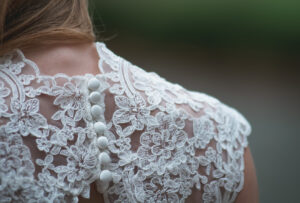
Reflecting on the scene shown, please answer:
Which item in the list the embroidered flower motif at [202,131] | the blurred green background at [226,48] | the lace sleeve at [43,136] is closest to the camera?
the lace sleeve at [43,136]

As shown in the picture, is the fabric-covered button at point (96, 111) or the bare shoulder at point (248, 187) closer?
the fabric-covered button at point (96, 111)

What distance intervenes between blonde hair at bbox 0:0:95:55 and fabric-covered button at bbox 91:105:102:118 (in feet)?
0.77

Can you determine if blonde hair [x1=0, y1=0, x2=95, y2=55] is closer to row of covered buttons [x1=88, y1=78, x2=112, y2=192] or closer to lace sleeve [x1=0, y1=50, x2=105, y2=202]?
lace sleeve [x1=0, y1=50, x2=105, y2=202]

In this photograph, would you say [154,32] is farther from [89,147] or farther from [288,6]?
[89,147]

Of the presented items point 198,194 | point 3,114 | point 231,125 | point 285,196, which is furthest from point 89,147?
point 285,196

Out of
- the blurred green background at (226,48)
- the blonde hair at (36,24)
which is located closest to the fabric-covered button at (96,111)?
the blonde hair at (36,24)

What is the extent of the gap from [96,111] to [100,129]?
0.05 meters

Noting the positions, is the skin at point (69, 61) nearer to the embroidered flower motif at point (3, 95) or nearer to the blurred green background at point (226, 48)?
the embroidered flower motif at point (3, 95)

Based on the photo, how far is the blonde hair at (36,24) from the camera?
1315mm

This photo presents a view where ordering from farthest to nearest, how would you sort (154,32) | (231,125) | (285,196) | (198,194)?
(154,32) < (285,196) < (231,125) < (198,194)

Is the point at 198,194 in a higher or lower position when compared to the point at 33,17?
lower

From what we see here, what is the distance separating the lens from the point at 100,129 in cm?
130

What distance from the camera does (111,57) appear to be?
1.44 meters

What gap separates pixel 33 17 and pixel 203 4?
719cm
